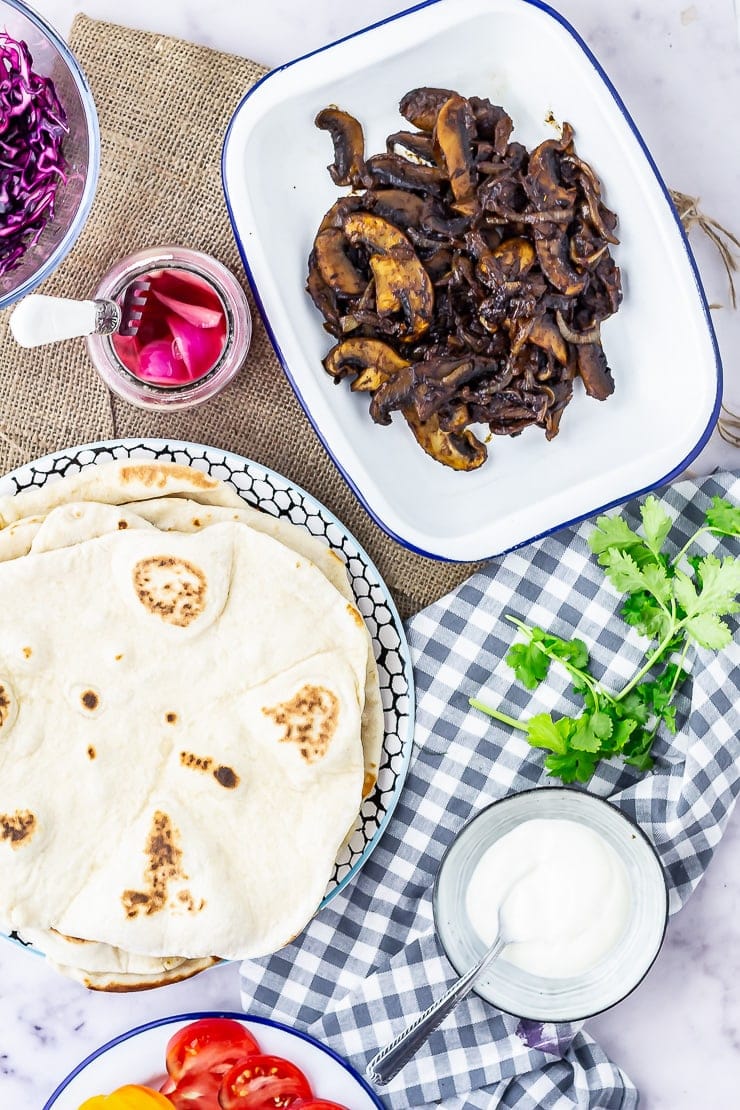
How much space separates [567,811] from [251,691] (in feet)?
2.67

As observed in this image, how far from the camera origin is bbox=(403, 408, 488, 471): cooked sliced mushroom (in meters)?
2.46

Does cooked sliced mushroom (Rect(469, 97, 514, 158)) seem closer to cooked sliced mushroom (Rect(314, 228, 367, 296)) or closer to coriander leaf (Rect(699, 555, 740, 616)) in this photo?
cooked sliced mushroom (Rect(314, 228, 367, 296))

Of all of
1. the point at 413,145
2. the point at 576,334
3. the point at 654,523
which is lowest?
the point at 654,523

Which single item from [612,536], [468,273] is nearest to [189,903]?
[612,536]

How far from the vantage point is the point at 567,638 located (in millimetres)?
2721

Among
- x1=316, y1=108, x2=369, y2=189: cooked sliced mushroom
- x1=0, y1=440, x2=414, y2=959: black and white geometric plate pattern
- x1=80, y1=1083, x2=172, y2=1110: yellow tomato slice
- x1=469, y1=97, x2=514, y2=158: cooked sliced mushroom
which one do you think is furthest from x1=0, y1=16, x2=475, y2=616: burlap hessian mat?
x1=80, y1=1083, x2=172, y2=1110: yellow tomato slice

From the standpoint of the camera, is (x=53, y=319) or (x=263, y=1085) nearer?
(x=53, y=319)

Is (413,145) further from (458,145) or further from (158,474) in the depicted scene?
(158,474)

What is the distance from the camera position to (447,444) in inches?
97.0

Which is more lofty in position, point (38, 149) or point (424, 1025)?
point (38, 149)

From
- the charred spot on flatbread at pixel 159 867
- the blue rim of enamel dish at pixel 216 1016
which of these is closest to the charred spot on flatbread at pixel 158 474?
the charred spot on flatbread at pixel 159 867

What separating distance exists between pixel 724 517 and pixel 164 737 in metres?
1.44

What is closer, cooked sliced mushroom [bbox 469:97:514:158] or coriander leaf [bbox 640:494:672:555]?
cooked sliced mushroom [bbox 469:97:514:158]

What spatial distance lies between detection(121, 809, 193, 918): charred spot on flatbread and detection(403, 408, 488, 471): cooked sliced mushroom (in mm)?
1047
